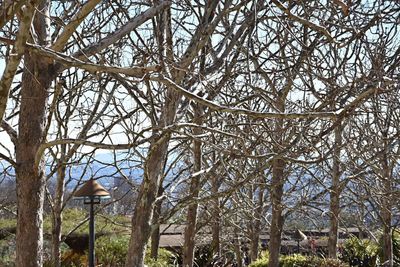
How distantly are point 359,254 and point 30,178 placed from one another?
912cm

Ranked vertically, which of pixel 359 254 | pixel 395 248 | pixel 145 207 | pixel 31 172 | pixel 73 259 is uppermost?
pixel 31 172

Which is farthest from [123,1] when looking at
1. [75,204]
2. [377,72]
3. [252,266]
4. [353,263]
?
[75,204]

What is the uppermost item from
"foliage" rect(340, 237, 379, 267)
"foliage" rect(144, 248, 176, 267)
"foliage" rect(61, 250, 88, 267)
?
"foliage" rect(340, 237, 379, 267)

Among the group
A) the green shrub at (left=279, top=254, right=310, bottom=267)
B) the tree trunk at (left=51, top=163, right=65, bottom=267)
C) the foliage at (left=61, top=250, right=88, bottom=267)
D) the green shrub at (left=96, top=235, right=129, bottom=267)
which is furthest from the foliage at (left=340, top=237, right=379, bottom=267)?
the tree trunk at (left=51, top=163, right=65, bottom=267)

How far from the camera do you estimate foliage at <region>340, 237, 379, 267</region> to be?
9956 mm

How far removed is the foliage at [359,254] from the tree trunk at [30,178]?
774cm

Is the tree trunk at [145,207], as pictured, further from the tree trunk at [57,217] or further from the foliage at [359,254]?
the foliage at [359,254]

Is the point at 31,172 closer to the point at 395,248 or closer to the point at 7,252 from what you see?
the point at 7,252

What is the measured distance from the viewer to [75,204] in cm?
1331

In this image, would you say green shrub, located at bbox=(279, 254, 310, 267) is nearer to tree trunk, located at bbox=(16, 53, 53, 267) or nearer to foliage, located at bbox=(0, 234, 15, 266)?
foliage, located at bbox=(0, 234, 15, 266)

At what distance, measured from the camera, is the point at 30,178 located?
335 cm

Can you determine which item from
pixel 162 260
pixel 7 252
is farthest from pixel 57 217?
pixel 162 260

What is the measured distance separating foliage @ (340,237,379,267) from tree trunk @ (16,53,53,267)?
305 inches

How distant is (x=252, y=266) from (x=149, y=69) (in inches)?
342
